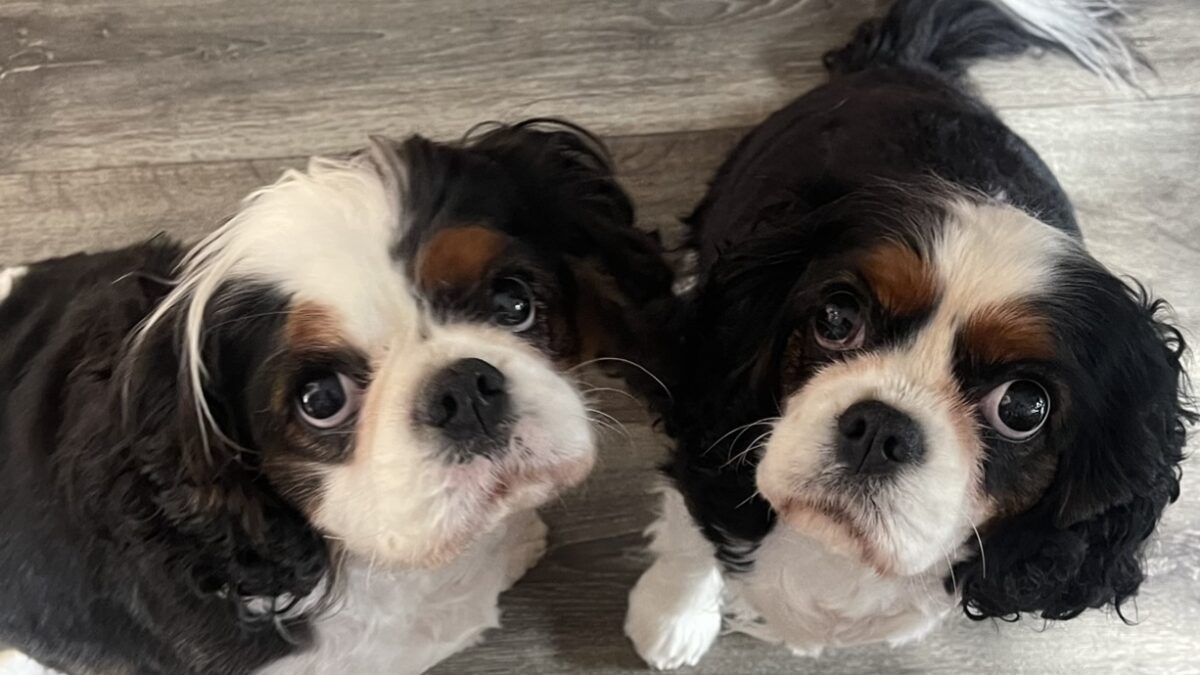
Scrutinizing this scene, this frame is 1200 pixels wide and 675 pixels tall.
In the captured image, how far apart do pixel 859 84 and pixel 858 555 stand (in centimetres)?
108

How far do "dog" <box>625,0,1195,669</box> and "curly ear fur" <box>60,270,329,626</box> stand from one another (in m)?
0.65

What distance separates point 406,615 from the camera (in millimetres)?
1784

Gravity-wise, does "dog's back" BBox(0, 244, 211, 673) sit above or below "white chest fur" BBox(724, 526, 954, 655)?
above

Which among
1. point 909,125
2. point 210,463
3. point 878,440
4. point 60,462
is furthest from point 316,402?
point 909,125

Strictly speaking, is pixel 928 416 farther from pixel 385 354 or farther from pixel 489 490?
pixel 385 354

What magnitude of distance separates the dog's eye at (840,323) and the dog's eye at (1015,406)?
0.18m

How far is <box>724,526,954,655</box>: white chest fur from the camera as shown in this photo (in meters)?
1.70

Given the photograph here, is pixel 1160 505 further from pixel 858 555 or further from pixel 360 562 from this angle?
pixel 360 562

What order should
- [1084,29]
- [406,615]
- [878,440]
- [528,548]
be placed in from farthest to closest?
[1084,29]
[528,548]
[406,615]
[878,440]

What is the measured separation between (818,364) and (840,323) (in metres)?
0.06

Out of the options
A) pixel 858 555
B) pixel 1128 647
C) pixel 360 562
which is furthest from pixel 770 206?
pixel 1128 647

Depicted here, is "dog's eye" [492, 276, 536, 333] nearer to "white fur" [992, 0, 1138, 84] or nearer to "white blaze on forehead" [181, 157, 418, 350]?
"white blaze on forehead" [181, 157, 418, 350]

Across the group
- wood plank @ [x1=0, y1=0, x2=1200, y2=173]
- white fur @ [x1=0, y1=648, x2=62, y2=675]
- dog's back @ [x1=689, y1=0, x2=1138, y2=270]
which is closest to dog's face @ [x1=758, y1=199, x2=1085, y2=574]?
dog's back @ [x1=689, y1=0, x2=1138, y2=270]

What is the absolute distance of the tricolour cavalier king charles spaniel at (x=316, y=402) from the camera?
1398mm
